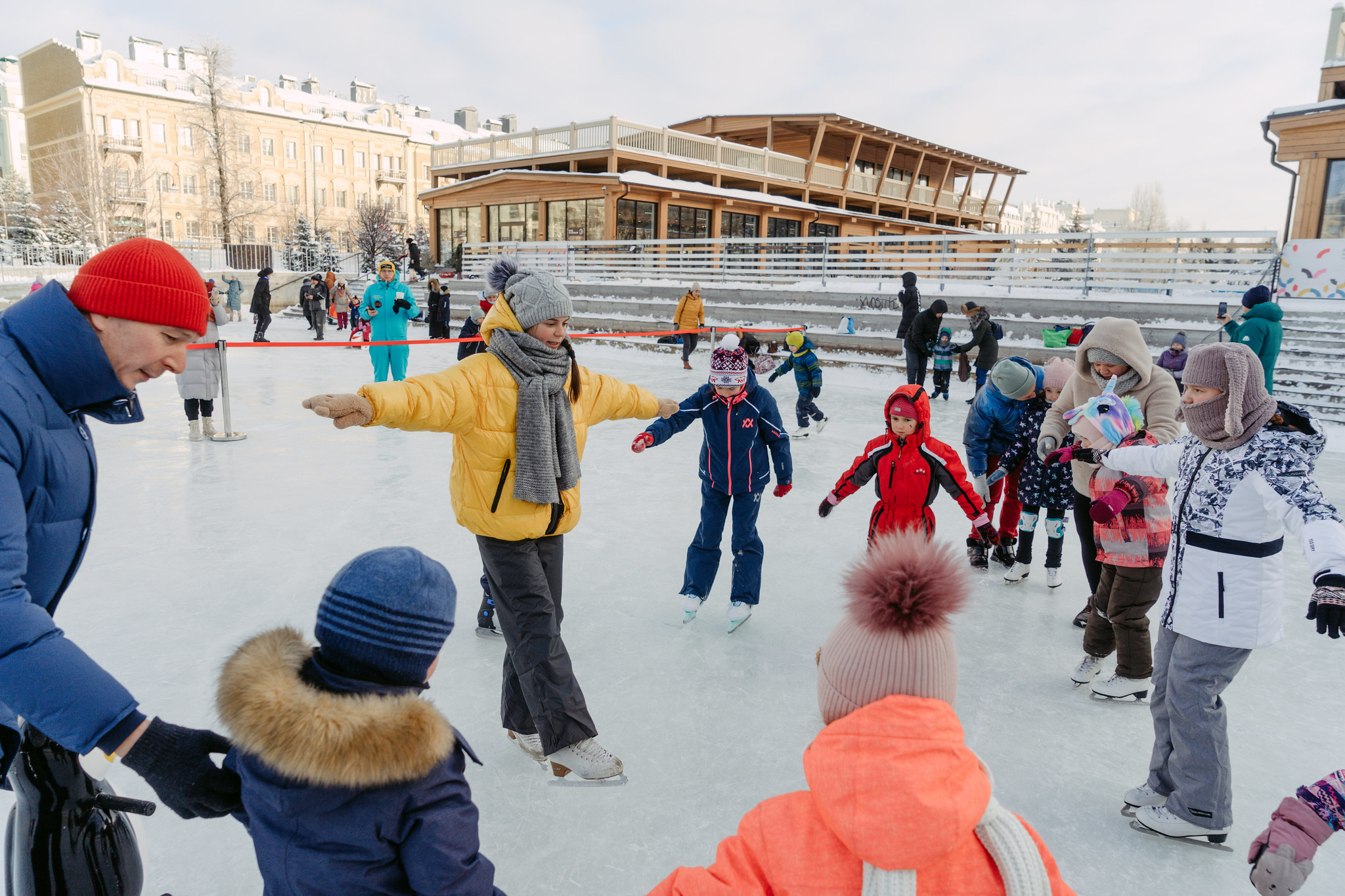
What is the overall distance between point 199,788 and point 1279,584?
258 cm

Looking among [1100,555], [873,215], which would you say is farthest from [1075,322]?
[873,215]

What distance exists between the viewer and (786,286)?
54.8 ft

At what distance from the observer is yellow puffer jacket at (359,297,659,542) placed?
89.4 inches

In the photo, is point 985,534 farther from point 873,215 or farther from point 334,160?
point 334,160

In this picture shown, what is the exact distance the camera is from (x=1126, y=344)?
9.86ft

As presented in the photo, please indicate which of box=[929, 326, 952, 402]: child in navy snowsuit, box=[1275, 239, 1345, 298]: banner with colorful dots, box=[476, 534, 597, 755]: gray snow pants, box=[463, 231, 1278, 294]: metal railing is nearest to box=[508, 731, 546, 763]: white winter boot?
box=[476, 534, 597, 755]: gray snow pants

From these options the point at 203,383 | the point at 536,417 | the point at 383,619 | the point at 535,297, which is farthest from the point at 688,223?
the point at 383,619

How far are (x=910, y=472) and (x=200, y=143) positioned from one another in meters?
47.0

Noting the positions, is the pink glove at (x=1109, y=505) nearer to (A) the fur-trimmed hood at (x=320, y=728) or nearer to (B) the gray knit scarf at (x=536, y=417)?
(B) the gray knit scarf at (x=536, y=417)

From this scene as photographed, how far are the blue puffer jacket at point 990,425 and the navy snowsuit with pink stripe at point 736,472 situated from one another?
1.32 m

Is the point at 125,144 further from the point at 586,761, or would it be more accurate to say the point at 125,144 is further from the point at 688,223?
the point at 586,761

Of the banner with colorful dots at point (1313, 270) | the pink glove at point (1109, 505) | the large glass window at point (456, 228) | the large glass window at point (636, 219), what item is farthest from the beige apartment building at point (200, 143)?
the pink glove at point (1109, 505)

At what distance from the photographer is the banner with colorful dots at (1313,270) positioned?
36.6 feet

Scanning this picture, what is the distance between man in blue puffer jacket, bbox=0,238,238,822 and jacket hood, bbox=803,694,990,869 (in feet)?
3.17
